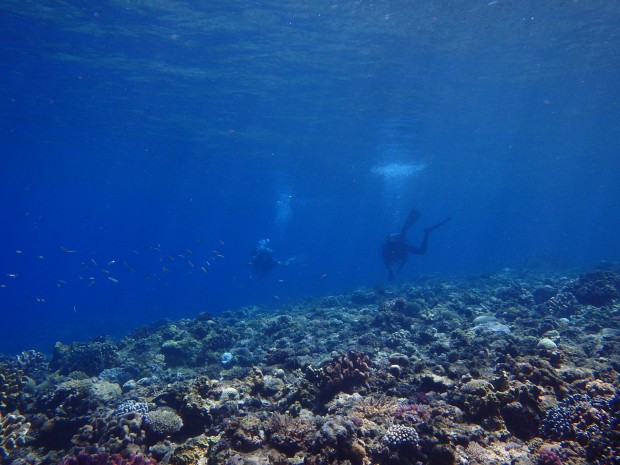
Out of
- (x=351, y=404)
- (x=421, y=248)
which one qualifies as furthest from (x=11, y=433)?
(x=421, y=248)

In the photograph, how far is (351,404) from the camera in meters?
6.05

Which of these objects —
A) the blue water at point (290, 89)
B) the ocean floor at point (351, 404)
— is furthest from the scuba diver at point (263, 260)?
the ocean floor at point (351, 404)

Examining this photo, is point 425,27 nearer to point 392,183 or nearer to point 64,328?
point 64,328

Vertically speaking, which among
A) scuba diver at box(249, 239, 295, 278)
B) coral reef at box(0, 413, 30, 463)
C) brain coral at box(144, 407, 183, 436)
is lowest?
scuba diver at box(249, 239, 295, 278)

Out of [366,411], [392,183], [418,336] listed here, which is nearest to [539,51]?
[418,336]

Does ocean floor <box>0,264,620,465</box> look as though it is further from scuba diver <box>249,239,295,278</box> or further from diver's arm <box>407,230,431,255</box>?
scuba diver <box>249,239,295,278</box>

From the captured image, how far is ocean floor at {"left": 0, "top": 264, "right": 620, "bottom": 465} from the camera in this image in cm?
470

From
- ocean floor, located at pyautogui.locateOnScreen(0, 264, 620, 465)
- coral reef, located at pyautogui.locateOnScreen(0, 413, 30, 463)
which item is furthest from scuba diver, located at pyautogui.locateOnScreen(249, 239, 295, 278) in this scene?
coral reef, located at pyautogui.locateOnScreen(0, 413, 30, 463)

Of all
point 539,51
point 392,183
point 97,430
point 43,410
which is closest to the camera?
point 97,430

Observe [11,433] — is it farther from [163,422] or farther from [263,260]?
[263,260]

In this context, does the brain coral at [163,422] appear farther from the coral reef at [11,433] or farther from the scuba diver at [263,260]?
the scuba diver at [263,260]

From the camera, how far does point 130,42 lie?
19.6 meters

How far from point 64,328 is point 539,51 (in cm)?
4333

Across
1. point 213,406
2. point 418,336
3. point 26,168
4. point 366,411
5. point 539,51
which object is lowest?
point 26,168
